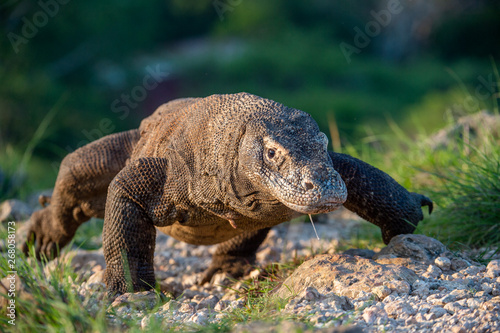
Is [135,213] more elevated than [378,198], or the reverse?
[135,213]

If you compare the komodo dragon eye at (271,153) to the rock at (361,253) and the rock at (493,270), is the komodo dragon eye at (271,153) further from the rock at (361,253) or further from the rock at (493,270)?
the rock at (493,270)

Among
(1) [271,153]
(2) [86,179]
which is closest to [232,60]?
(2) [86,179]

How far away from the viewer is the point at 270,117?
3.97m

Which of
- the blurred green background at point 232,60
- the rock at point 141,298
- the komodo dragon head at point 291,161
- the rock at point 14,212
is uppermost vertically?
the blurred green background at point 232,60

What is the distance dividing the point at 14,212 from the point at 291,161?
18.1ft

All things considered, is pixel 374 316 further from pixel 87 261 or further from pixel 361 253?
pixel 87 261

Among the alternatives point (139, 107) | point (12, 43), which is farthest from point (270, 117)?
point (139, 107)

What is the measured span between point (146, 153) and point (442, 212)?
2.72 meters

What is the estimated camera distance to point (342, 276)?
3893 millimetres

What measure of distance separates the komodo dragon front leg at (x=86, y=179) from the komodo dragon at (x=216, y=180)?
0.01 meters

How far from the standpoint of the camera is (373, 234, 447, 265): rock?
13.9 ft

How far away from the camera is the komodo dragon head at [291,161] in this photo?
11.3 ft

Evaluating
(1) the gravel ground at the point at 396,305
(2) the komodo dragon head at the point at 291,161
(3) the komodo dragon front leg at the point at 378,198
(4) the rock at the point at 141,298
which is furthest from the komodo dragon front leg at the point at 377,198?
(4) the rock at the point at 141,298

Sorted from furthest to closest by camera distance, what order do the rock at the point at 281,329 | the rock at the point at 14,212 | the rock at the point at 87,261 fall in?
the rock at the point at 14,212 → the rock at the point at 87,261 → the rock at the point at 281,329
